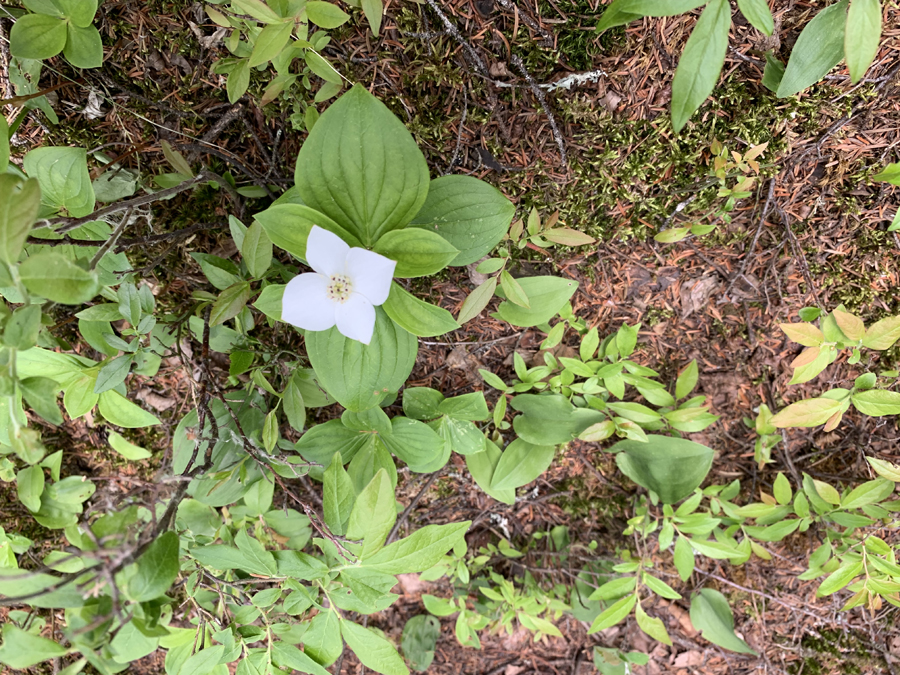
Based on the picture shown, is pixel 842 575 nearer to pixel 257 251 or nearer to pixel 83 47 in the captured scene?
pixel 257 251

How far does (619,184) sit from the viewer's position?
7.70 ft

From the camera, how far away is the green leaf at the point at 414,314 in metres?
1.75

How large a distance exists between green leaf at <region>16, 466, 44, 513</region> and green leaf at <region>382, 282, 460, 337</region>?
1715 mm

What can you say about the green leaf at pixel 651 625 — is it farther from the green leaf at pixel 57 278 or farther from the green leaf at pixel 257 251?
the green leaf at pixel 57 278

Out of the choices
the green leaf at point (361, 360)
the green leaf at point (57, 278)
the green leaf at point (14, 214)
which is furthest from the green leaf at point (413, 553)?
the green leaf at point (14, 214)

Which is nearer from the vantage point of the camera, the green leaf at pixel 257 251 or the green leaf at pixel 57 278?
the green leaf at pixel 57 278

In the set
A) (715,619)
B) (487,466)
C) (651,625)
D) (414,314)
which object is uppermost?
(414,314)

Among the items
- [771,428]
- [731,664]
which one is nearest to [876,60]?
[771,428]

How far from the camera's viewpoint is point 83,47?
1774mm

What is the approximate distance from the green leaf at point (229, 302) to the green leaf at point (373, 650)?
3.81 feet

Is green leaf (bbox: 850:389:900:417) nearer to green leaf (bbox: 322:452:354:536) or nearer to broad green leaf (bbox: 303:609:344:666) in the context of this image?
green leaf (bbox: 322:452:354:536)

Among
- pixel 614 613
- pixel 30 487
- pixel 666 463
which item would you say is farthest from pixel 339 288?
pixel 614 613

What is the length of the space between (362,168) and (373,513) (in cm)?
114

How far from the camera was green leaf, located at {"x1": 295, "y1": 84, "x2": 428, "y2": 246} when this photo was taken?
166 centimetres
